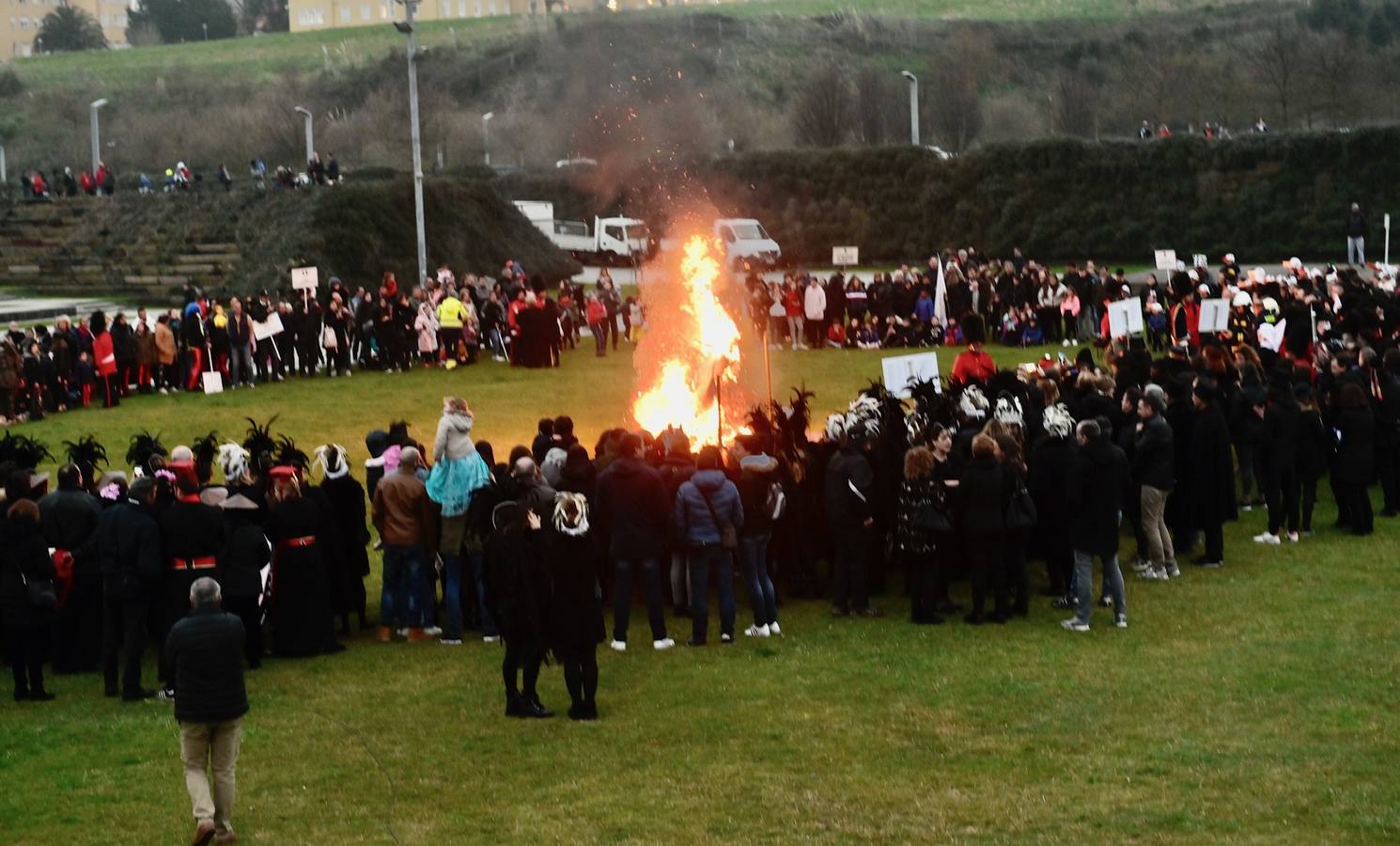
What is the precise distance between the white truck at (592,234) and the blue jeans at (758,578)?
37459 millimetres

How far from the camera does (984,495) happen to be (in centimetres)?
1480

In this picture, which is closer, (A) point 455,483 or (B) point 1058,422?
(A) point 455,483

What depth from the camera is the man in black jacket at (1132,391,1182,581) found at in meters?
16.1

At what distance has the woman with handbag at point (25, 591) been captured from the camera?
13438 mm

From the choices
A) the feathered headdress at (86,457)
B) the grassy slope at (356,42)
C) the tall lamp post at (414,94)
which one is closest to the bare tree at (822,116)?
the tall lamp post at (414,94)

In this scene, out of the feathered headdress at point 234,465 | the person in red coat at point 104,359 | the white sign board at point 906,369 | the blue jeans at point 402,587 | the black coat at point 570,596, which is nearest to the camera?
the black coat at point 570,596

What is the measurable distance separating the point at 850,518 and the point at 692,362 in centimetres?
680

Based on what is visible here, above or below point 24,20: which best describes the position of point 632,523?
below

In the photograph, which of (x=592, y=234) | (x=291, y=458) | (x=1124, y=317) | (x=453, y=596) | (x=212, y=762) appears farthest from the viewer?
(x=592, y=234)

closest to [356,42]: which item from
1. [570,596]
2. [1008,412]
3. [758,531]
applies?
[1008,412]

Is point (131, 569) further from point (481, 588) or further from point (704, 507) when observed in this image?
point (704, 507)

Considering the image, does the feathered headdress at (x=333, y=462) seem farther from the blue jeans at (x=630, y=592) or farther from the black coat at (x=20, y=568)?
the blue jeans at (x=630, y=592)

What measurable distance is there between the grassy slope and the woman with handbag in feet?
294

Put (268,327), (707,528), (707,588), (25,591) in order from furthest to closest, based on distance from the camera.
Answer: (268,327), (707,588), (707,528), (25,591)
